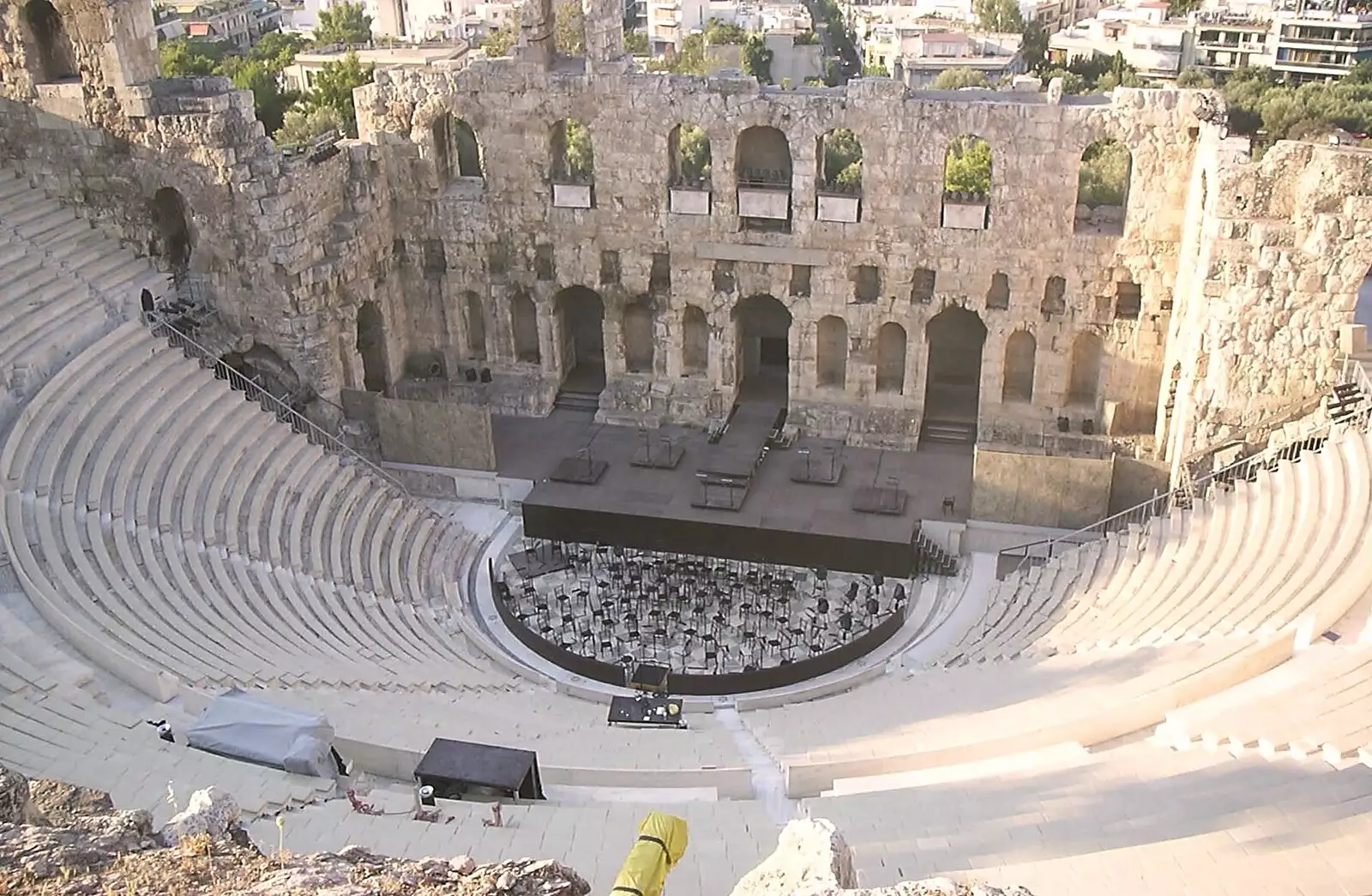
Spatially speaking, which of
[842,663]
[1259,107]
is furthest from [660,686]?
[1259,107]

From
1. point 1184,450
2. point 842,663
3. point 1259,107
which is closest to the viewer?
point 842,663

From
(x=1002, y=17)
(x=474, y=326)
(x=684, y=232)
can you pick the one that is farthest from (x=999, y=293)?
(x=1002, y=17)

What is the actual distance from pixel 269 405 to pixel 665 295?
8.25m

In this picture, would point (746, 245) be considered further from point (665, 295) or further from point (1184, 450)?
point (1184, 450)

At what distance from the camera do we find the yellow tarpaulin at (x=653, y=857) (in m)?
6.98

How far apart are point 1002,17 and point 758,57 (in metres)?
27.9

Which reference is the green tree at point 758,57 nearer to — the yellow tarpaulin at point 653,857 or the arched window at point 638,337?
the arched window at point 638,337


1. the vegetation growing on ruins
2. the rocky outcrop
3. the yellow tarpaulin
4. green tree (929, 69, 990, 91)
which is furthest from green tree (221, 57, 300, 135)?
the rocky outcrop

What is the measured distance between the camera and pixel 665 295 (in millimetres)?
25453

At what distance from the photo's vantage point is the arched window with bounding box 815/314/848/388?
2525 cm

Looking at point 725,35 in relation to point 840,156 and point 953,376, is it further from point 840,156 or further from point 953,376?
point 953,376

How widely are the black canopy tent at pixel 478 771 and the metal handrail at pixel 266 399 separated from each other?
30.9ft

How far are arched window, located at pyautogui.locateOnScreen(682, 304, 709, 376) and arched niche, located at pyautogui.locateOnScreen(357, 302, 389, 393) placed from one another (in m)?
6.46

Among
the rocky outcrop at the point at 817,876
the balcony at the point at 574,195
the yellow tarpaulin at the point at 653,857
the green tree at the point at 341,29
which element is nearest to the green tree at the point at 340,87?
the balcony at the point at 574,195
